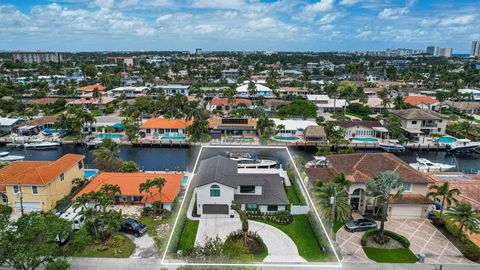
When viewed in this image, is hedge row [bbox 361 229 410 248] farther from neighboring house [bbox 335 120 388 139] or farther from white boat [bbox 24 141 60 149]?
white boat [bbox 24 141 60 149]

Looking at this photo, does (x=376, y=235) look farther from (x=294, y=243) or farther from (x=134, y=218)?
(x=134, y=218)

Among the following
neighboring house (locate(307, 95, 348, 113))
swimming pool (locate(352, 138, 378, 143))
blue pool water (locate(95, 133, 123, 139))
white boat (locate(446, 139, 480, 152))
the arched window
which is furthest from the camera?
neighboring house (locate(307, 95, 348, 113))

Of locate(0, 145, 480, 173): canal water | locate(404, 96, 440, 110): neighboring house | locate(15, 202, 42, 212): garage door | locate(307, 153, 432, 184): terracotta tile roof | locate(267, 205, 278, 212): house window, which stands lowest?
locate(0, 145, 480, 173): canal water

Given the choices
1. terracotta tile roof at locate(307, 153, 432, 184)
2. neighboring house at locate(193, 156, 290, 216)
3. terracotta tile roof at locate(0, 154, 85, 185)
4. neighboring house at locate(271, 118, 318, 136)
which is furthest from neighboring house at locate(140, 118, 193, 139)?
terracotta tile roof at locate(307, 153, 432, 184)

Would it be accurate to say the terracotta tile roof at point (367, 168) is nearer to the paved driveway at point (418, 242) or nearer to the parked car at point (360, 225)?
the parked car at point (360, 225)

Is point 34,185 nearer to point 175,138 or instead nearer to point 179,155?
point 179,155
